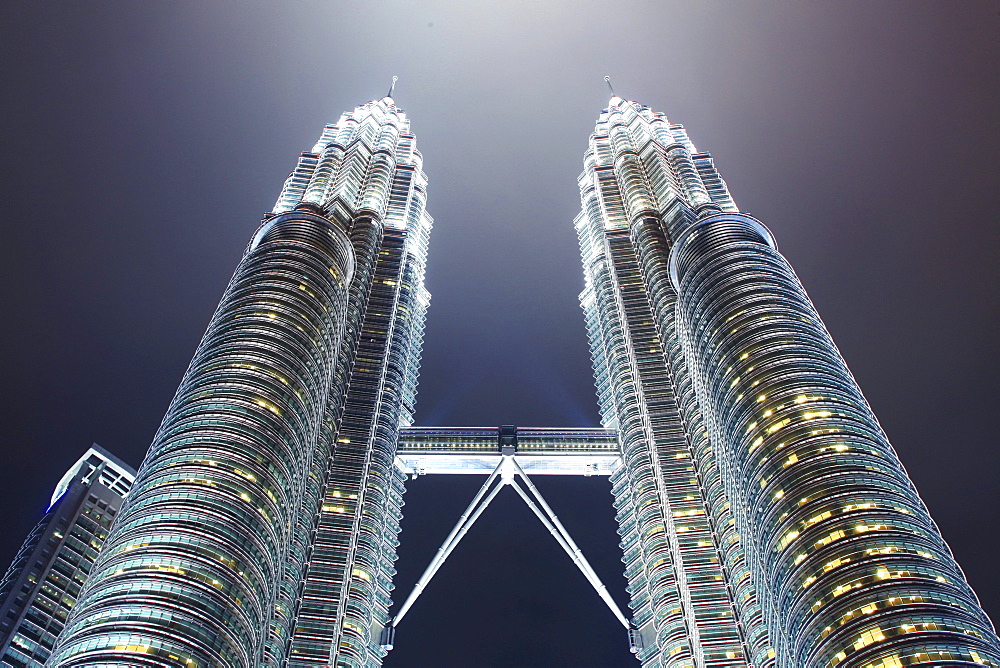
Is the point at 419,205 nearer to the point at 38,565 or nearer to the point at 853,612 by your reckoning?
the point at 38,565

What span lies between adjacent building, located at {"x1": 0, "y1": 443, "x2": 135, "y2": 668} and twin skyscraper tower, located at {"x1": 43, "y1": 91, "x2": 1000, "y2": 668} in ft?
224

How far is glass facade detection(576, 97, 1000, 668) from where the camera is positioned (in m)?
76.2

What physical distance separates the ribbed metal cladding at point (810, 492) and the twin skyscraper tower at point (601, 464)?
0.27 metres

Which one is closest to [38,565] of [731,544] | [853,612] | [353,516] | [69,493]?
[69,493]

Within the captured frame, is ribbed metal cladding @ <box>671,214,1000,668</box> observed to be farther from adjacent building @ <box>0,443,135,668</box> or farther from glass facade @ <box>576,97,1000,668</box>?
adjacent building @ <box>0,443,135,668</box>

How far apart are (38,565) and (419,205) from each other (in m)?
96.9

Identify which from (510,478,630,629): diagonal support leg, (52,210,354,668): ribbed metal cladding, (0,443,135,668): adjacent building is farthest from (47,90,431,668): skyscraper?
(0,443,135,668): adjacent building

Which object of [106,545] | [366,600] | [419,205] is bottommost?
[106,545]

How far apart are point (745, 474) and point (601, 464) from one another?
45.3m

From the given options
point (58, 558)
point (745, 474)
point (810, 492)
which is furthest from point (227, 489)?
point (58, 558)

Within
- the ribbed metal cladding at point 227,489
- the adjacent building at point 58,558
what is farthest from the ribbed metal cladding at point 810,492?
the adjacent building at point 58,558

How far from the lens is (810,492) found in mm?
85562

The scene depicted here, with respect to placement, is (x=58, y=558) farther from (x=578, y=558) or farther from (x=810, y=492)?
(x=810, y=492)

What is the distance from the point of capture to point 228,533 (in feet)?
275
